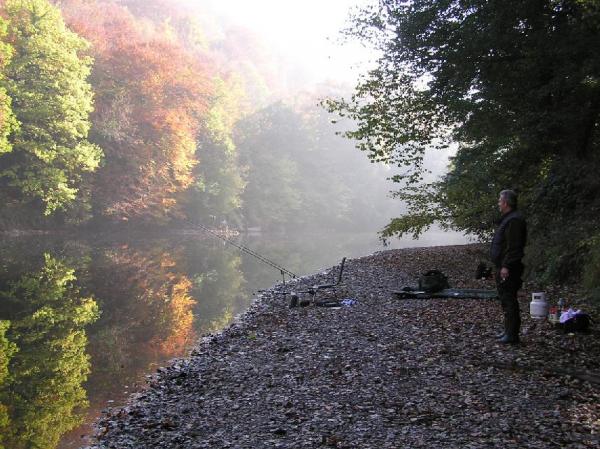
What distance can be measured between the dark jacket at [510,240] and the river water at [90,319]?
6730 millimetres

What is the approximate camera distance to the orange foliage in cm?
4778

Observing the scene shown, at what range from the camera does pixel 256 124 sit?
78688 millimetres

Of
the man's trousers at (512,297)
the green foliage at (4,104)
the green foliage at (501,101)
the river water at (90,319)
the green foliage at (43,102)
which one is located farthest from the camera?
the green foliage at (43,102)

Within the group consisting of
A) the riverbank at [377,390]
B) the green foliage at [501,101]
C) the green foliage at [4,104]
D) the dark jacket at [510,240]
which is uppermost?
the green foliage at [4,104]

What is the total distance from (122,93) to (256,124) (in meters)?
32.0

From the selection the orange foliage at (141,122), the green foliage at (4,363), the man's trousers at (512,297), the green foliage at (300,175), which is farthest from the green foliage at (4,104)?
the green foliage at (300,175)

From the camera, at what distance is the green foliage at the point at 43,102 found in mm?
37375

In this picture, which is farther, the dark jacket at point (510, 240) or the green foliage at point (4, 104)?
the green foliage at point (4, 104)

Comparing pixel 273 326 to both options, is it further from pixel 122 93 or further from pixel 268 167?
pixel 268 167

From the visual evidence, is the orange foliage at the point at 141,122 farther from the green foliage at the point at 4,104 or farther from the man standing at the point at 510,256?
the man standing at the point at 510,256

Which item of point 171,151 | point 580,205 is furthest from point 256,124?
point 580,205

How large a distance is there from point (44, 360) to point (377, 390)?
7932 millimetres

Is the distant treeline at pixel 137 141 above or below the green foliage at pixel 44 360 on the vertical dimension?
above

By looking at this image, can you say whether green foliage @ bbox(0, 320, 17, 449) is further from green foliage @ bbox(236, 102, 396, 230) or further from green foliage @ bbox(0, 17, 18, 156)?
green foliage @ bbox(236, 102, 396, 230)
